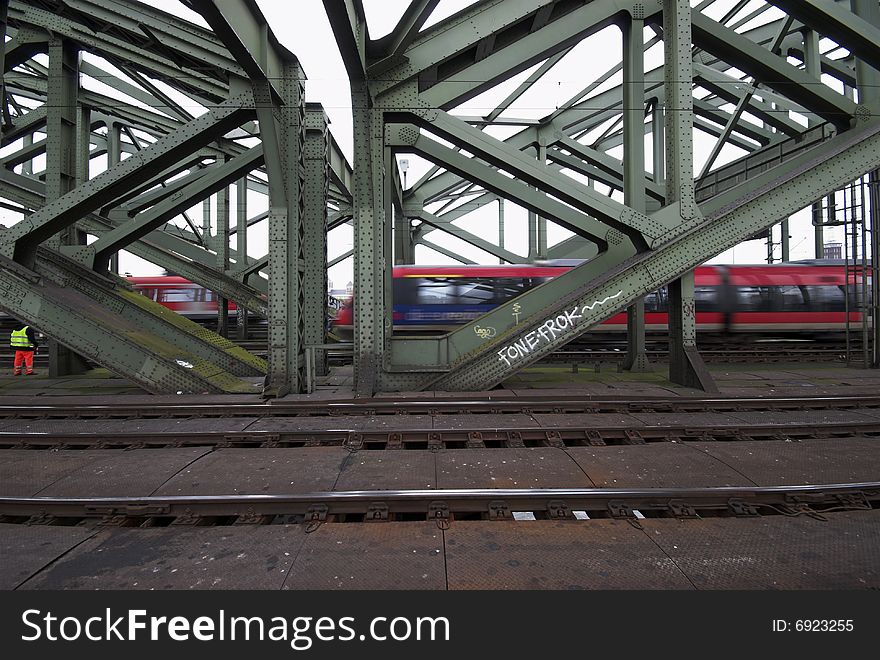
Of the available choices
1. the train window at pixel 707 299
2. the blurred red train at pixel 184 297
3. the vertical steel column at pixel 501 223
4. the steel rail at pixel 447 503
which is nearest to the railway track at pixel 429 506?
the steel rail at pixel 447 503

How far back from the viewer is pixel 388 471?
4828mm

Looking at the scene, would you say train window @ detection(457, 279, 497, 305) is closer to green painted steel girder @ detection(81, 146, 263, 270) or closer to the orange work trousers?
green painted steel girder @ detection(81, 146, 263, 270)

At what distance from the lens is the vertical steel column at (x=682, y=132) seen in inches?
340

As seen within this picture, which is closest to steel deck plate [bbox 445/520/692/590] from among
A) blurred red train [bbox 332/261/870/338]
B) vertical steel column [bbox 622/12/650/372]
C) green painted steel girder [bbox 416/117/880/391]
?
green painted steel girder [bbox 416/117/880/391]

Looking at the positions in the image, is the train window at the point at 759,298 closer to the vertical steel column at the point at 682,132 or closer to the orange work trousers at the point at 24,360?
the vertical steel column at the point at 682,132

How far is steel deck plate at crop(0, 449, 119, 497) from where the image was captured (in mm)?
4531

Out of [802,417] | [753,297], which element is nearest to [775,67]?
[802,417]

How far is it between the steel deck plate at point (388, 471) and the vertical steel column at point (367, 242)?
126 inches

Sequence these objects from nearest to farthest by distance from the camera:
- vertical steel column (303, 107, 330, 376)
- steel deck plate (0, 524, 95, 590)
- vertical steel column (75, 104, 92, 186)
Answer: steel deck plate (0, 524, 95, 590) < vertical steel column (303, 107, 330, 376) < vertical steel column (75, 104, 92, 186)

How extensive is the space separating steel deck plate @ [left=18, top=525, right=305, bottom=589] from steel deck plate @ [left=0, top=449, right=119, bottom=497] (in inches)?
68.1

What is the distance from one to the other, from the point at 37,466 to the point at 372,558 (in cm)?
447

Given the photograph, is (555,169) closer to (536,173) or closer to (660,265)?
(536,173)
